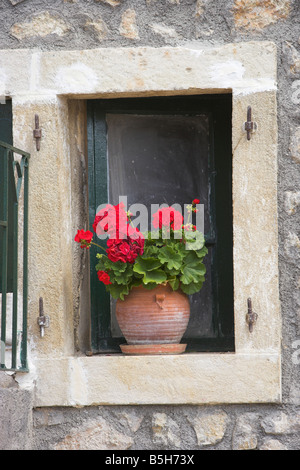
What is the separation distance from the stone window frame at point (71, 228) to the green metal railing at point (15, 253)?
61 mm

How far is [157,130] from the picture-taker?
165 inches

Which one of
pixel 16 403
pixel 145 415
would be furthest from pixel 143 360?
pixel 16 403

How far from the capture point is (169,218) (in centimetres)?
372

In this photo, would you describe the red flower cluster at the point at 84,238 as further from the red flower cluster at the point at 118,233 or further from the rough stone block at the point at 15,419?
the rough stone block at the point at 15,419

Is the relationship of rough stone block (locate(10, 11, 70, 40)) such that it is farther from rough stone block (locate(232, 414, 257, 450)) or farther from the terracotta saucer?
rough stone block (locate(232, 414, 257, 450))

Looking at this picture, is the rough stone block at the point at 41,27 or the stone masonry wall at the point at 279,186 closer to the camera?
the stone masonry wall at the point at 279,186

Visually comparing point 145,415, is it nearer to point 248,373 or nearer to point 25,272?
point 248,373

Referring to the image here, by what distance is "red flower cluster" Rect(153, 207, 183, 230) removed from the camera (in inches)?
147

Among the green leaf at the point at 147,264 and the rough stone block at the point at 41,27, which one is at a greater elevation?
the rough stone block at the point at 41,27

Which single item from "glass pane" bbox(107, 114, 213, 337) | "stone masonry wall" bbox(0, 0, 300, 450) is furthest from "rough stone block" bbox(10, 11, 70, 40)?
"glass pane" bbox(107, 114, 213, 337)

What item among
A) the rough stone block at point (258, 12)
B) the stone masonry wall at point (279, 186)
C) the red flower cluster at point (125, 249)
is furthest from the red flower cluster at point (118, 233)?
the rough stone block at point (258, 12)

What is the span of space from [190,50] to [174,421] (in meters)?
1.71

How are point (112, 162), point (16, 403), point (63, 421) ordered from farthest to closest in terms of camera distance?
point (112, 162) < point (63, 421) < point (16, 403)

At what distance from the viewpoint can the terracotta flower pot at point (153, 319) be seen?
3.73m
